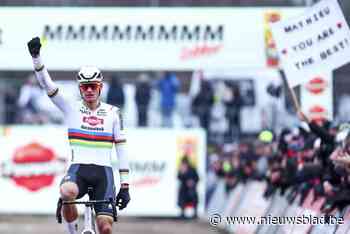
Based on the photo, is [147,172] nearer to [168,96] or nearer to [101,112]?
[168,96]

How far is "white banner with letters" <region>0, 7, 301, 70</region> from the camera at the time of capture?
85.1ft

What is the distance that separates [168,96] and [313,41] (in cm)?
1075

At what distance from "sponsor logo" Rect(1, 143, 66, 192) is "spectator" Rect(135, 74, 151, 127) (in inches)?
80.4

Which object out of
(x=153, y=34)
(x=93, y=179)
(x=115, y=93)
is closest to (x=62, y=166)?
(x=115, y=93)

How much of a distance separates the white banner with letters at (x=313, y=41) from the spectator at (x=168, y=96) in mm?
10280

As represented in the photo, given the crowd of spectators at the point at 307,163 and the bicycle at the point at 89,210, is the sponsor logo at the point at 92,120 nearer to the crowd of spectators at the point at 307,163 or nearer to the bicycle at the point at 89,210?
the bicycle at the point at 89,210

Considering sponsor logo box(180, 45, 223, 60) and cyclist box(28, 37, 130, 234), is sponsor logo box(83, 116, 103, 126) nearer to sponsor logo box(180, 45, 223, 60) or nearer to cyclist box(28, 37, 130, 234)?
cyclist box(28, 37, 130, 234)

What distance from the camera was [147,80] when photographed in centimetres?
2717

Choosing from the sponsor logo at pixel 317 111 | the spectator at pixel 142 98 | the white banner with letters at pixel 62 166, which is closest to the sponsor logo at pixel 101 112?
the sponsor logo at pixel 317 111

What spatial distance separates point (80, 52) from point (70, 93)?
4.00 ft

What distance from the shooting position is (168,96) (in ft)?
88.6

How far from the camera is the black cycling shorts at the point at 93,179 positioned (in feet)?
40.7

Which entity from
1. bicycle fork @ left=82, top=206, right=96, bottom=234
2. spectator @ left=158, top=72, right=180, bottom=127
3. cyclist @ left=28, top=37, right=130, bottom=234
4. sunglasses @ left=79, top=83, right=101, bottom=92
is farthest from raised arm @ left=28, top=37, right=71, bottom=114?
spectator @ left=158, top=72, right=180, bottom=127

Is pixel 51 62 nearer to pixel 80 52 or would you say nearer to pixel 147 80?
pixel 80 52
